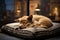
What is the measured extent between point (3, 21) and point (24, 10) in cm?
59

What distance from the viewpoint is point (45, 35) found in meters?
2.31

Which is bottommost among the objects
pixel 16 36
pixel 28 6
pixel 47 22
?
pixel 16 36

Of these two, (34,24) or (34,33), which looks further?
(34,24)

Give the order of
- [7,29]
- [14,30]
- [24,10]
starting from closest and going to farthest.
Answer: [14,30], [7,29], [24,10]

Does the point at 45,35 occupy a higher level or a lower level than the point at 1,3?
lower

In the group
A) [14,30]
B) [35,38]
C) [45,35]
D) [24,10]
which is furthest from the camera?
[24,10]

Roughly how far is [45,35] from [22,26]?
0.49m

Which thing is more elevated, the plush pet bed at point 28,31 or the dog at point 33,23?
the dog at point 33,23

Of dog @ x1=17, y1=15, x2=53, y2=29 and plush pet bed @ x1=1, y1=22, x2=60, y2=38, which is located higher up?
dog @ x1=17, y1=15, x2=53, y2=29

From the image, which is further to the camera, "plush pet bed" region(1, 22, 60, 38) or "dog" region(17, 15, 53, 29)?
"dog" region(17, 15, 53, 29)

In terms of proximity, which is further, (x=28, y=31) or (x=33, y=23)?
(x=33, y=23)

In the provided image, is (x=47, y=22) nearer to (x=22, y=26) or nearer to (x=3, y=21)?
(x=22, y=26)

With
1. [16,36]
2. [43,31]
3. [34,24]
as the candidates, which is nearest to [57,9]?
[34,24]

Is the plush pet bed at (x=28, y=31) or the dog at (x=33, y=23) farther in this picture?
the dog at (x=33, y=23)
